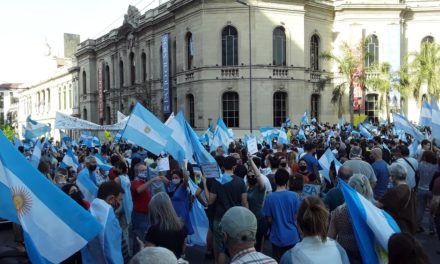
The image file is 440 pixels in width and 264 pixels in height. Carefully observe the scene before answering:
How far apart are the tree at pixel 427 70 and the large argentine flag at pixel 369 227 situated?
112 feet

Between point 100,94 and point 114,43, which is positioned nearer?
point 114,43

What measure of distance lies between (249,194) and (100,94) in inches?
2068

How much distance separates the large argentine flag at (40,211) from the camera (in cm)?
377

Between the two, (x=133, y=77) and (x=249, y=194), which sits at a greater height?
(x=133, y=77)

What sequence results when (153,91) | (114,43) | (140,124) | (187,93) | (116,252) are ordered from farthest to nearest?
(114,43) → (153,91) → (187,93) → (140,124) → (116,252)

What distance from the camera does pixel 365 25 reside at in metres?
38.9

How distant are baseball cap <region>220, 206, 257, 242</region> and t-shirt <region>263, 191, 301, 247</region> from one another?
8.28 ft

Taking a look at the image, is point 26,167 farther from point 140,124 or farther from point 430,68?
point 430,68

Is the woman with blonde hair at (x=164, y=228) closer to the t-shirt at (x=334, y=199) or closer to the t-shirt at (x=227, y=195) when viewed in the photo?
the t-shirt at (x=227, y=195)

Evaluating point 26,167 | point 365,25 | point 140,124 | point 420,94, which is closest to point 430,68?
point 420,94

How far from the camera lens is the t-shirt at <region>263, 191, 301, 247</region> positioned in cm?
605

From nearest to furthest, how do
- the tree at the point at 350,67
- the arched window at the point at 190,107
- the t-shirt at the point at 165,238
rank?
the t-shirt at the point at 165,238
the tree at the point at 350,67
the arched window at the point at 190,107

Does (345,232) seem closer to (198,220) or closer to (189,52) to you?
(198,220)

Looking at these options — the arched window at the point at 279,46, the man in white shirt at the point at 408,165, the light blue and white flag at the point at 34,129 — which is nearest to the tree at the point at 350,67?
the arched window at the point at 279,46
